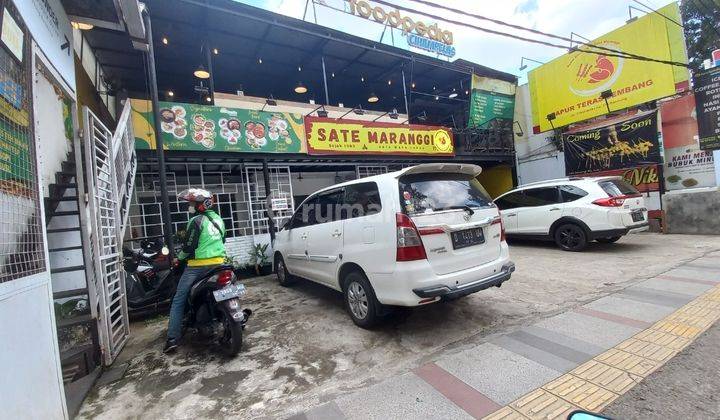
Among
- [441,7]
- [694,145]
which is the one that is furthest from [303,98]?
[694,145]

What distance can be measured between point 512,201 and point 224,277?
7.46m

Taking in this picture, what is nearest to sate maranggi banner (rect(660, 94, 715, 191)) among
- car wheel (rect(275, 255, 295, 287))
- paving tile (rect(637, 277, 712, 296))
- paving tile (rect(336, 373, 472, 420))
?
paving tile (rect(637, 277, 712, 296))

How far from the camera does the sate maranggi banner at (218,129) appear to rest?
6.42 m

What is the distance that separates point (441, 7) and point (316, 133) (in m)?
4.52

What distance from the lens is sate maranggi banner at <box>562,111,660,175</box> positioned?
356 inches

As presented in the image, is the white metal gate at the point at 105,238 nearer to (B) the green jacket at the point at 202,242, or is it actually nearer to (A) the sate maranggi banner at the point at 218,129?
(B) the green jacket at the point at 202,242

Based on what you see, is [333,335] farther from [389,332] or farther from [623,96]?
[623,96]

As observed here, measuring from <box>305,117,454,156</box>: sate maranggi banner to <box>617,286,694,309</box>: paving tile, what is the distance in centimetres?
620

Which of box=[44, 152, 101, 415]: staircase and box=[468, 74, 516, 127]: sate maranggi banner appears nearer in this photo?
box=[44, 152, 101, 415]: staircase

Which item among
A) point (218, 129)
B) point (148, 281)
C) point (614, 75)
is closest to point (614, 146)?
point (614, 75)

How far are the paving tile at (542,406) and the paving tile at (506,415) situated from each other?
0.14ft

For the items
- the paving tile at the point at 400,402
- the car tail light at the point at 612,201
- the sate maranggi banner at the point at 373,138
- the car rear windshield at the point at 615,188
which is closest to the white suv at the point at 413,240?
the paving tile at the point at 400,402

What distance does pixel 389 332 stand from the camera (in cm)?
354

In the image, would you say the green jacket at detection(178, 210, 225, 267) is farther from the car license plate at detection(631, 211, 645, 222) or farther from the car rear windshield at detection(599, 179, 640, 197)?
the car license plate at detection(631, 211, 645, 222)
